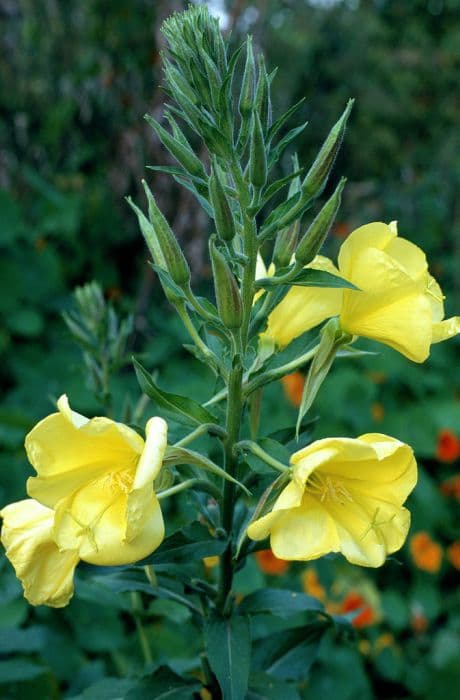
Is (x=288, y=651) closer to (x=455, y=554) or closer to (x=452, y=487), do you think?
(x=455, y=554)

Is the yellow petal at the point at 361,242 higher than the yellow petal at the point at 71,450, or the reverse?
the yellow petal at the point at 361,242

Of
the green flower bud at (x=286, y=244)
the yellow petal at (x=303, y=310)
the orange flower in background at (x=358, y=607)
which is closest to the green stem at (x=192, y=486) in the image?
the yellow petal at (x=303, y=310)

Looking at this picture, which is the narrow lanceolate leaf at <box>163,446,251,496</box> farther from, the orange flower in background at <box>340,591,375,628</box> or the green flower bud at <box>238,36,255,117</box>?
the orange flower in background at <box>340,591,375,628</box>

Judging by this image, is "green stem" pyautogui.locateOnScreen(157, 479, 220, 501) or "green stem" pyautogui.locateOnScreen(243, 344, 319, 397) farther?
"green stem" pyautogui.locateOnScreen(243, 344, 319, 397)

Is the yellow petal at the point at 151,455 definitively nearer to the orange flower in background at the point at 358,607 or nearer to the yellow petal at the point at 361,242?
the yellow petal at the point at 361,242

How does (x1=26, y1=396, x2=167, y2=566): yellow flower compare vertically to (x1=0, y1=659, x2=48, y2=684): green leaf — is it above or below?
above

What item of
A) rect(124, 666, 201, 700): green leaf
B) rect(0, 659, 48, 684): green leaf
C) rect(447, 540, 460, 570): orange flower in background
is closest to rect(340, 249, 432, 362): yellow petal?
rect(124, 666, 201, 700): green leaf

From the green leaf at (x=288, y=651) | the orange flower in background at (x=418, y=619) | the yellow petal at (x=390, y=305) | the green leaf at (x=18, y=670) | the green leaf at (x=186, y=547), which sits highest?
the yellow petal at (x=390, y=305)
